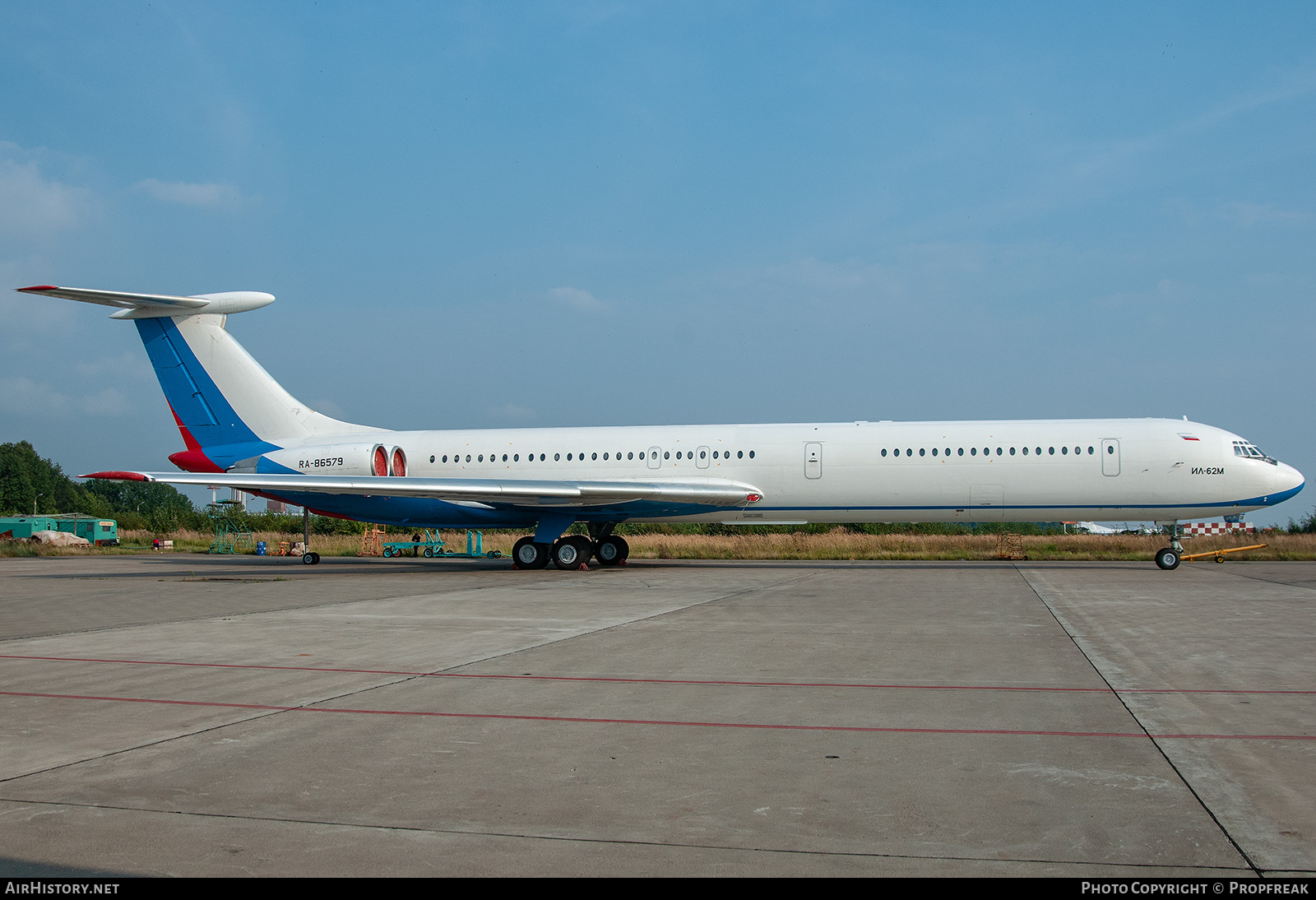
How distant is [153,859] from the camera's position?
360 centimetres

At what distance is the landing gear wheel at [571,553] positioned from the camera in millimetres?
21891

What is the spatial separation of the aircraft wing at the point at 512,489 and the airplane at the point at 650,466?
0.17 feet

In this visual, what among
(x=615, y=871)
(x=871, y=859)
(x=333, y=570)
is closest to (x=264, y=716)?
(x=615, y=871)

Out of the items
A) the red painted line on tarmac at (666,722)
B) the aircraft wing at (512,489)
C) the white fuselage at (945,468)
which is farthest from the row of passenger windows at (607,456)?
the red painted line on tarmac at (666,722)

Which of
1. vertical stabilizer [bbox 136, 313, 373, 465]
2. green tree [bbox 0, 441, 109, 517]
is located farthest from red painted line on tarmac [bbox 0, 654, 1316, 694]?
green tree [bbox 0, 441, 109, 517]

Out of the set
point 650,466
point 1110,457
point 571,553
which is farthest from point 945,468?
point 571,553

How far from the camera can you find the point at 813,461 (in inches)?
835

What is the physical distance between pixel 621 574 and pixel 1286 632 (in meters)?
12.6

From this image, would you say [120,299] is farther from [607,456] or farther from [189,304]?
[607,456]

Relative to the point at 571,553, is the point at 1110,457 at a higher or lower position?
higher

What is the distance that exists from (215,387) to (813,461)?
49.0 ft

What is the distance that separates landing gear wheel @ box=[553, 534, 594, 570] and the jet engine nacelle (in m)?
Answer: 5.25

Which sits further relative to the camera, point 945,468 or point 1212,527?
point 1212,527
